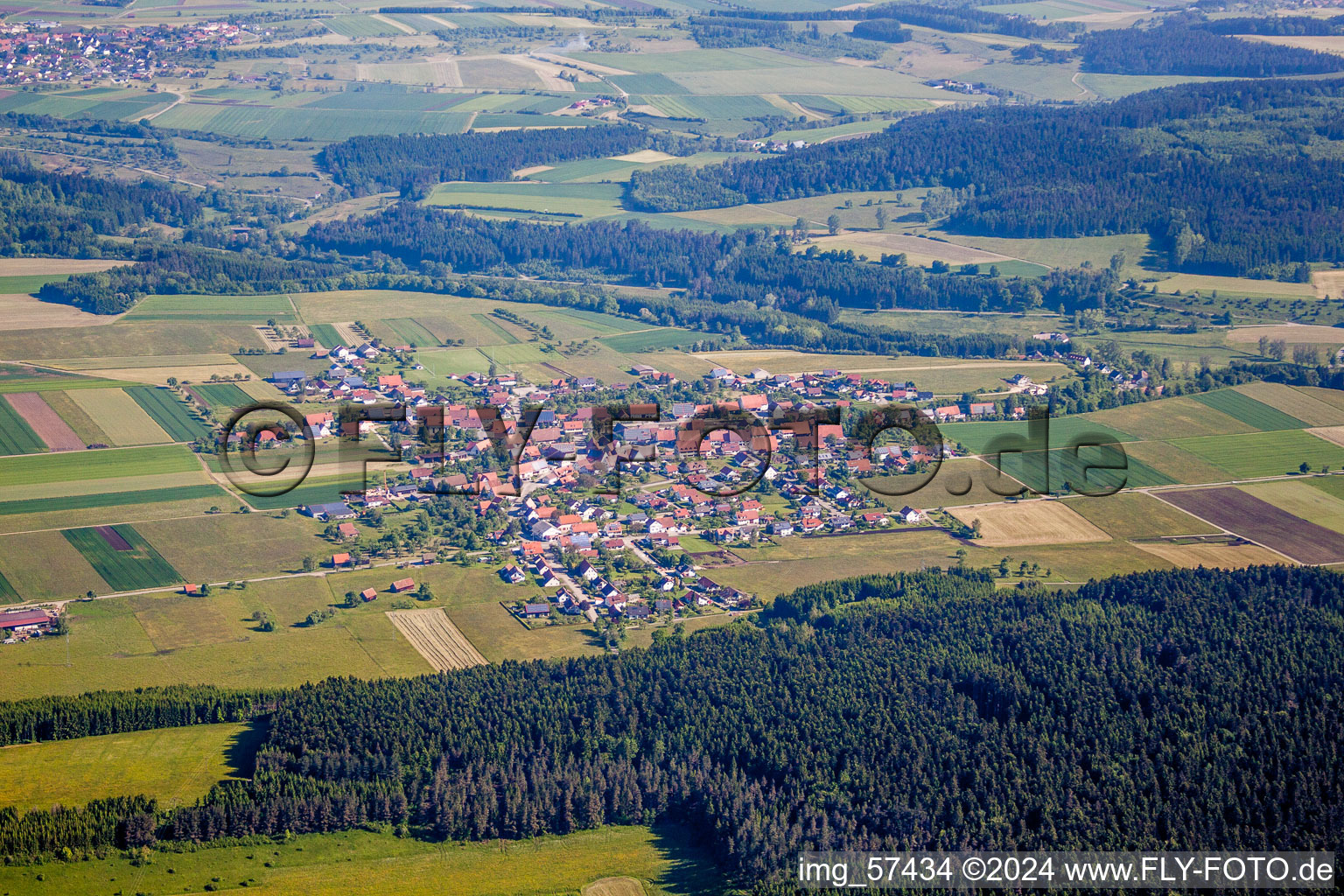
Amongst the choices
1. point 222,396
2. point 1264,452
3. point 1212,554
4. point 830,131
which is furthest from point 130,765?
point 830,131

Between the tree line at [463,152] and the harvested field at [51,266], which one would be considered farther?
the tree line at [463,152]

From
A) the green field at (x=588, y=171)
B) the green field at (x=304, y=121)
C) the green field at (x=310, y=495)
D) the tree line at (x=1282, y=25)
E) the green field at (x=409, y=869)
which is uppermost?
the tree line at (x=1282, y=25)

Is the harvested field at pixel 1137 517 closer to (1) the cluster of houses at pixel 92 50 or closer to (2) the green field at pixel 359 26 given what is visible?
(1) the cluster of houses at pixel 92 50

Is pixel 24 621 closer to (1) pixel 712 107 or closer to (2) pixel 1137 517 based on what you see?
(2) pixel 1137 517

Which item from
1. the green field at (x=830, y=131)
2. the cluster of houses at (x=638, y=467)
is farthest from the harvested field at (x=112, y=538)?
the green field at (x=830, y=131)

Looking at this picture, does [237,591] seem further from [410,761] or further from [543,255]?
[543,255]

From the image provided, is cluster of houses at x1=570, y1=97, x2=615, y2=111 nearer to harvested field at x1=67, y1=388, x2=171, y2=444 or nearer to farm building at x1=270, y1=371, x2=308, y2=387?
farm building at x1=270, y1=371, x2=308, y2=387

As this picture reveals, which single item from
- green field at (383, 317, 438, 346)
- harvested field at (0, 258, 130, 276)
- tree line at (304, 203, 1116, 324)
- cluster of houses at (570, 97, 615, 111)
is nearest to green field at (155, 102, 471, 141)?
cluster of houses at (570, 97, 615, 111)
